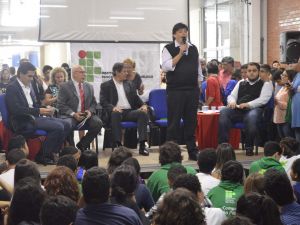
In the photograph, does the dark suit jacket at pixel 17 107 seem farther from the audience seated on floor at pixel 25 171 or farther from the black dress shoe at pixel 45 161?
the audience seated on floor at pixel 25 171

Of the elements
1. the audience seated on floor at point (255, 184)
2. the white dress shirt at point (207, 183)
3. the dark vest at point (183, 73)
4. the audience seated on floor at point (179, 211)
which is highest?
the dark vest at point (183, 73)

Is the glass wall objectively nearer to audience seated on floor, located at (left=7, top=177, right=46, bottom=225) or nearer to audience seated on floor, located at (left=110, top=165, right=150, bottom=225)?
audience seated on floor, located at (left=110, top=165, right=150, bottom=225)

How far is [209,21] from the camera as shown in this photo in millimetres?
14734

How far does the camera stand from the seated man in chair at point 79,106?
20.9 ft

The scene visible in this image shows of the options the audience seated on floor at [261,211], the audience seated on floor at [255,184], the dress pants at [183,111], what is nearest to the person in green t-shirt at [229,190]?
the audience seated on floor at [255,184]

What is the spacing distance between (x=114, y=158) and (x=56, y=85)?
10.8ft

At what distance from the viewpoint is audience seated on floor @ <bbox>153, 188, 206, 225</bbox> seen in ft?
7.12

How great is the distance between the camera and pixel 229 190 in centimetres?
349

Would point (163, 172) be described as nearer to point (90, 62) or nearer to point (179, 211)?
point (179, 211)

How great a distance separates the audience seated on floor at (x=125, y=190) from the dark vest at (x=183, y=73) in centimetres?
283

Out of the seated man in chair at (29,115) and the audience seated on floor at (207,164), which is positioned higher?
the seated man in chair at (29,115)

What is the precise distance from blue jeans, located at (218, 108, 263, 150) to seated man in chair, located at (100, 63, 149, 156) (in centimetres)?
94

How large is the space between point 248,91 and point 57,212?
15.0ft

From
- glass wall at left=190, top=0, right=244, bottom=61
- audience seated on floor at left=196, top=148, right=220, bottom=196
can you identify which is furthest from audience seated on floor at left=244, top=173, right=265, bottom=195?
glass wall at left=190, top=0, right=244, bottom=61
